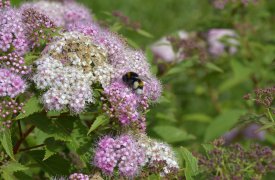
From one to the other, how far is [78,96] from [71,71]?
166 mm

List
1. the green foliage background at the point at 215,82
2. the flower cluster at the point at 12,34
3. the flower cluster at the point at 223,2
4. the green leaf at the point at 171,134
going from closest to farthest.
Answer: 1. the flower cluster at the point at 12,34
2. the green leaf at the point at 171,134
3. the green foliage background at the point at 215,82
4. the flower cluster at the point at 223,2

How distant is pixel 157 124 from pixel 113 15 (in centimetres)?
127

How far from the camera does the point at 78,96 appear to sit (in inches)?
119

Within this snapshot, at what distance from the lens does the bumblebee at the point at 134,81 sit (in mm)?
3150

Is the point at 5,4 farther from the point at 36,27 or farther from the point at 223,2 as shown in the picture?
the point at 223,2

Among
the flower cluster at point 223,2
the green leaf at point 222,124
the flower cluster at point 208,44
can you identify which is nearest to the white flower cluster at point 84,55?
the green leaf at point 222,124

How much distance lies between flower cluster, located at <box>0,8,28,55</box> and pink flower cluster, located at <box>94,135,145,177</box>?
79 cm

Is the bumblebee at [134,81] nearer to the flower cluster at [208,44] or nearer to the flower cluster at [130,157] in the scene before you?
the flower cluster at [130,157]

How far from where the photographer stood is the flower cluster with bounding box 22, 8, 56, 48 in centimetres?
332

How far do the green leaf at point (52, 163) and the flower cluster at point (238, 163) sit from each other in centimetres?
91

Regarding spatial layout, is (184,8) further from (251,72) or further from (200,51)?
(200,51)

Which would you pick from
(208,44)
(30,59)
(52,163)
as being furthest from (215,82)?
(30,59)

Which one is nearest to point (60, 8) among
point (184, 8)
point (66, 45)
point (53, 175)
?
point (66, 45)

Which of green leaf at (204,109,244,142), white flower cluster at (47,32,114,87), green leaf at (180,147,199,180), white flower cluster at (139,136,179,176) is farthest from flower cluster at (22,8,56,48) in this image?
green leaf at (204,109,244,142)
